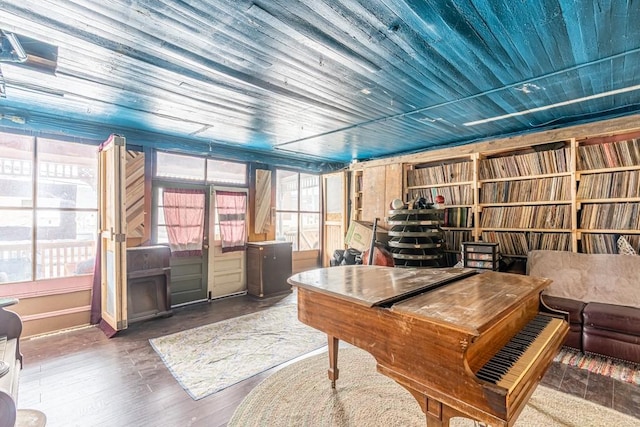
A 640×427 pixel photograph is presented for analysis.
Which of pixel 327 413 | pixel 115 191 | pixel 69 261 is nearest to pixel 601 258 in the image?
pixel 327 413

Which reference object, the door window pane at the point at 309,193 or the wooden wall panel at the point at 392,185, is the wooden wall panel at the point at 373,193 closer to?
the wooden wall panel at the point at 392,185

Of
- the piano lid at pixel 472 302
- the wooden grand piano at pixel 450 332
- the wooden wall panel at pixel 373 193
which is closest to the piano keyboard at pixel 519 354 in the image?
the wooden grand piano at pixel 450 332

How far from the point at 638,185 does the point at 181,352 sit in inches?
191

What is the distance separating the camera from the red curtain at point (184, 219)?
4.40 meters

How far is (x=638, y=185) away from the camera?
3.01 meters

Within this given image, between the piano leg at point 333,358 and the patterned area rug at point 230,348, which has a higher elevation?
the piano leg at point 333,358

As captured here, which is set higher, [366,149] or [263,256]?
[366,149]

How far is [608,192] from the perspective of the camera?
10.4 feet

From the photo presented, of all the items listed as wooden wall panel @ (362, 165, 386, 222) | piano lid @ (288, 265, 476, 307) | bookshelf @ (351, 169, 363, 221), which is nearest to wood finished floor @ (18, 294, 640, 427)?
piano lid @ (288, 265, 476, 307)

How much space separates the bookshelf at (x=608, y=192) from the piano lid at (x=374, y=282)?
223 cm

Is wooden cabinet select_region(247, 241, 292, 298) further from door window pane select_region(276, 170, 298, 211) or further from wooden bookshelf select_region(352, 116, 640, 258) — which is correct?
wooden bookshelf select_region(352, 116, 640, 258)

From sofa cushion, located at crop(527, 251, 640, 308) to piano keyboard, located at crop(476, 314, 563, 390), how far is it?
189 cm

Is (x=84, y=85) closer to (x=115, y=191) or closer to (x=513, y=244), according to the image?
(x=115, y=191)

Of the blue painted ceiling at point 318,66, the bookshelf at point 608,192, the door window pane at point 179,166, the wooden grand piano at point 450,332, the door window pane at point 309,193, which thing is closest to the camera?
the wooden grand piano at point 450,332
